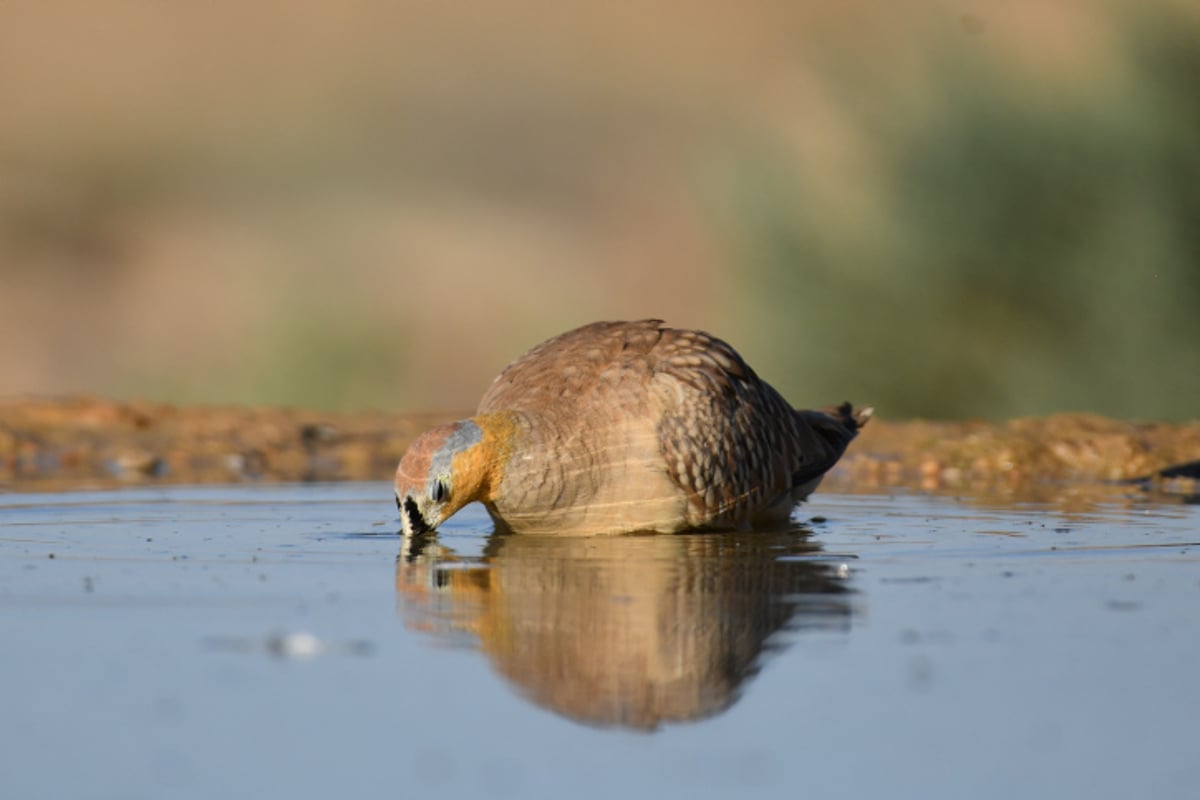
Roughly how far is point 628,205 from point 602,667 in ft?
51.4

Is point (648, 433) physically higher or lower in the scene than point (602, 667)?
higher

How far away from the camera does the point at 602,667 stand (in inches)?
172

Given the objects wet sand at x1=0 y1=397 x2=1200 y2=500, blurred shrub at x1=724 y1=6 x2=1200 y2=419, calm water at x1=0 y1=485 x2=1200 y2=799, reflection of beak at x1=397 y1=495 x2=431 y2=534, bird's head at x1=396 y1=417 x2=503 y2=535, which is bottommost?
calm water at x1=0 y1=485 x2=1200 y2=799

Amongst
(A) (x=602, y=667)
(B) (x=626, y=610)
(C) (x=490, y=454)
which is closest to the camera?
(A) (x=602, y=667)

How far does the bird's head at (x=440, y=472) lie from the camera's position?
7047 millimetres

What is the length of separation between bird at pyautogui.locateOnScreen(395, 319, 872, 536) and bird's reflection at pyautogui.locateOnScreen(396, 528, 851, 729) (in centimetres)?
14

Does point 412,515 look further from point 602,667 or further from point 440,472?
point 602,667

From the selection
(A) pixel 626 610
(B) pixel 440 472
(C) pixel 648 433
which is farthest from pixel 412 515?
(A) pixel 626 610

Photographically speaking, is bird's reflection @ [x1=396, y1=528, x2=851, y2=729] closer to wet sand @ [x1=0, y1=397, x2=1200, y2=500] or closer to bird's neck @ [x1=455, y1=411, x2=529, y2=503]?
bird's neck @ [x1=455, y1=411, x2=529, y2=503]

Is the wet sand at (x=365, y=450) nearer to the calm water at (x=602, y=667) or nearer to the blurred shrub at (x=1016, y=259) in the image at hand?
the blurred shrub at (x=1016, y=259)

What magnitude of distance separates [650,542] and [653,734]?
3349mm

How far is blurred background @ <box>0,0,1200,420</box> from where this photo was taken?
12648 millimetres

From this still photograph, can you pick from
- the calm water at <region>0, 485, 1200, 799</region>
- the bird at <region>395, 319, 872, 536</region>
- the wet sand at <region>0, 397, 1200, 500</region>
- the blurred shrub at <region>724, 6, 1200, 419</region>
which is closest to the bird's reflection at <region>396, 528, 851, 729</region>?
the calm water at <region>0, 485, 1200, 799</region>

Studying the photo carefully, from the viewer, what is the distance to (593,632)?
4.84m
